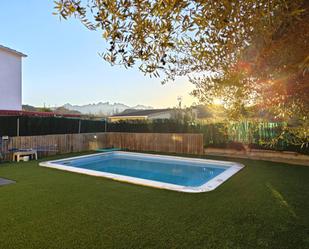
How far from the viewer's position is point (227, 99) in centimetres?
271

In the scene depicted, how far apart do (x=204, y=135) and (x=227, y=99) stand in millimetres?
9701

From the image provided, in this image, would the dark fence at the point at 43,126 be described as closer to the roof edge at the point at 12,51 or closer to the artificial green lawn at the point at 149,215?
the artificial green lawn at the point at 149,215

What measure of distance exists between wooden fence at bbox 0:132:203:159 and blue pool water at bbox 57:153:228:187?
1.82 m

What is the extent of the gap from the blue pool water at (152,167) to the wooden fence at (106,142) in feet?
5.99

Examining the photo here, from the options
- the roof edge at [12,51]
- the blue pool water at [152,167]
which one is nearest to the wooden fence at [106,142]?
the blue pool water at [152,167]

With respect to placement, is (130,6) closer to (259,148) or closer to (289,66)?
Result: (289,66)

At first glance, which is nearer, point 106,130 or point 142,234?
point 142,234

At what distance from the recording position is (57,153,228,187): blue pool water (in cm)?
881

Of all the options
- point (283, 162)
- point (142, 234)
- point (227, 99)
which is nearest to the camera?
point (227, 99)

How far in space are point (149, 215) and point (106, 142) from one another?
12.0 metres

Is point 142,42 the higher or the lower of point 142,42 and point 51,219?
the higher

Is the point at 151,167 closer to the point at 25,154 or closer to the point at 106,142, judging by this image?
the point at 106,142

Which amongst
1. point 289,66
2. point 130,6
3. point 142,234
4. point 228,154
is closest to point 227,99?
point 289,66

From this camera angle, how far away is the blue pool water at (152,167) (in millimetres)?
8813
